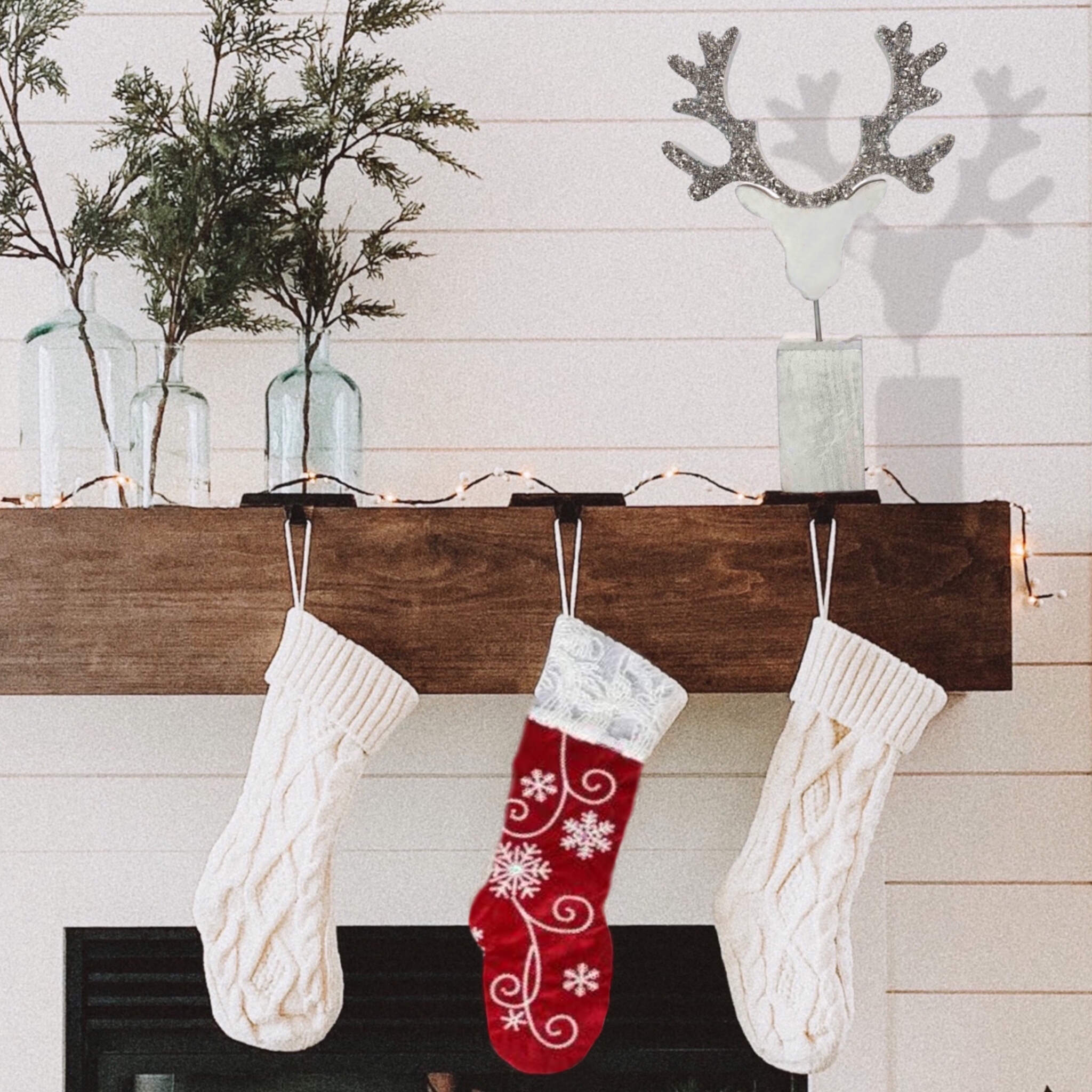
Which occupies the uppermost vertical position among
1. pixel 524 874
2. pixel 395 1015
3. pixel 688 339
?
pixel 688 339

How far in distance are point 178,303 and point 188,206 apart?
4.2 inches

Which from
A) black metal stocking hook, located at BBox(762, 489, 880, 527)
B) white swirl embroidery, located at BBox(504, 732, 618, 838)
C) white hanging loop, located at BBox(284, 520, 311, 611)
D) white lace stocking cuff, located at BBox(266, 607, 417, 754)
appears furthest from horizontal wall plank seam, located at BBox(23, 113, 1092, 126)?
white swirl embroidery, located at BBox(504, 732, 618, 838)

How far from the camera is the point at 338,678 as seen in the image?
4.06ft

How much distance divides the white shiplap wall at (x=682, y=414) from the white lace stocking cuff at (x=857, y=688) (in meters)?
0.26

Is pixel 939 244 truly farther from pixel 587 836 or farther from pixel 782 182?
pixel 587 836

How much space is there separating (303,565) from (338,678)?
0.42 ft

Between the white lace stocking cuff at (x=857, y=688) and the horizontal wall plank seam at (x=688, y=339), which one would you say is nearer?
the white lace stocking cuff at (x=857, y=688)

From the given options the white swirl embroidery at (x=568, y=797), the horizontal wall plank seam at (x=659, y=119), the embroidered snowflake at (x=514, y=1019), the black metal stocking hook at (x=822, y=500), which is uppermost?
the horizontal wall plank seam at (x=659, y=119)

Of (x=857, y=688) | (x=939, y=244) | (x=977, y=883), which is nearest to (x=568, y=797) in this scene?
(x=857, y=688)

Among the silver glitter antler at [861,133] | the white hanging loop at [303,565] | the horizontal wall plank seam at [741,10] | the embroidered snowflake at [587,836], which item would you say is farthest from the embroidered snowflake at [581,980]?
the horizontal wall plank seam at [741,10]

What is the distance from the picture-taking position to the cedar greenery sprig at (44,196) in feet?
4.36

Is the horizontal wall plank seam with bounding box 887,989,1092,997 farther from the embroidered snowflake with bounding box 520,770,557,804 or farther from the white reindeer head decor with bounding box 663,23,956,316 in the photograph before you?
the white reindeer head decor with bounding box 663,23,956,316

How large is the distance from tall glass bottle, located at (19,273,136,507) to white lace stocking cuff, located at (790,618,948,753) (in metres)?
0.79

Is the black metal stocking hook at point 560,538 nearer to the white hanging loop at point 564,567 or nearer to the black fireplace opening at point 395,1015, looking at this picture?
the white hanging loop at point 564,567
